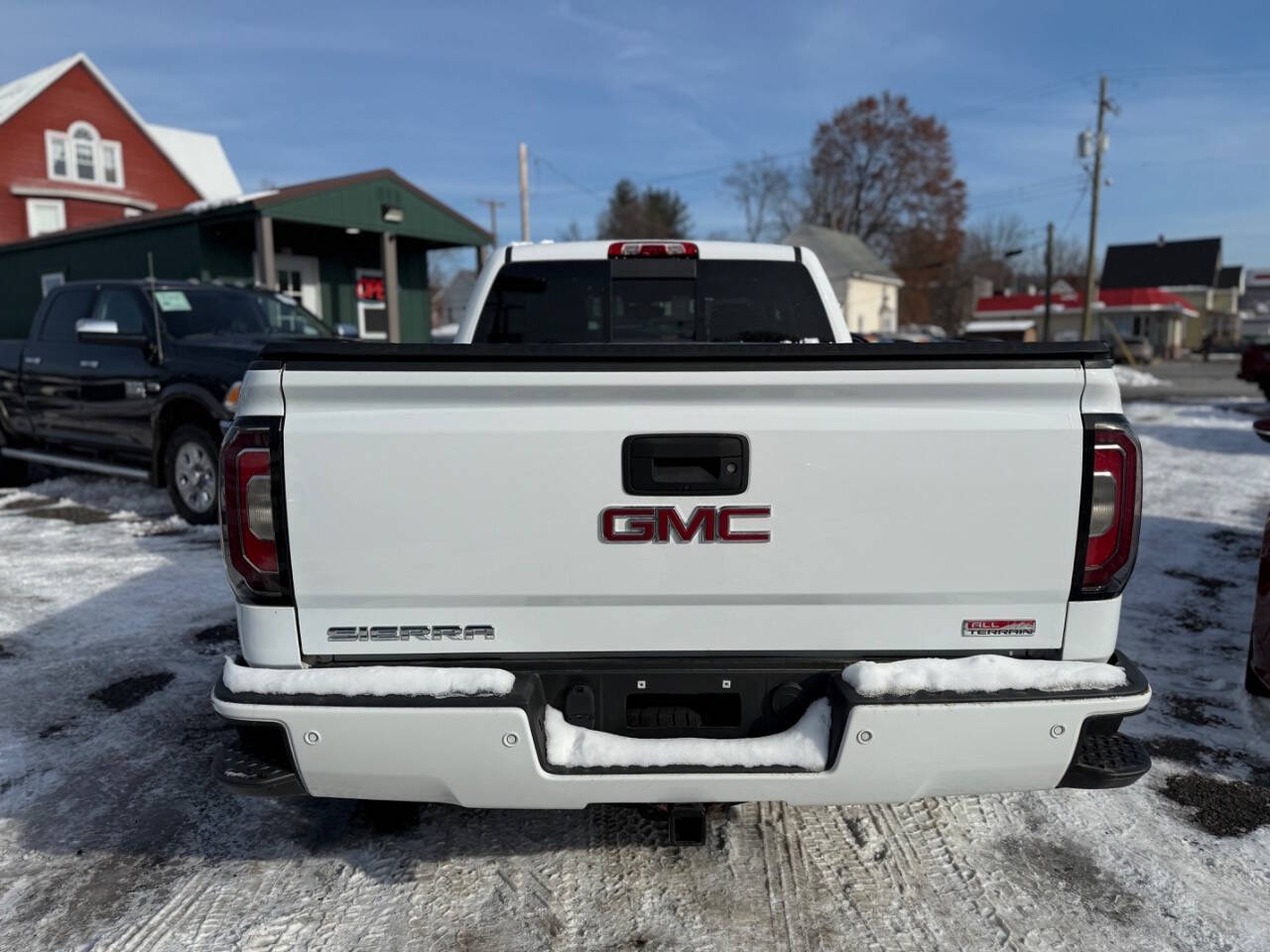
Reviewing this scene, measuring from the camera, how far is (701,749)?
2.37m

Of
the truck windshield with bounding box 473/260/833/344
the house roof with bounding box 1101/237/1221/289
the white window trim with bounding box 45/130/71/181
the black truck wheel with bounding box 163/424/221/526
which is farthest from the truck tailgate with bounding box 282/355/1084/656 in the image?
the house roof with bounding box 1101/237/1221/289

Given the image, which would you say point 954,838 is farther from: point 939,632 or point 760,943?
point 939,632

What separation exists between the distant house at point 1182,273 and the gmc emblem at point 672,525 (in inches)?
3168

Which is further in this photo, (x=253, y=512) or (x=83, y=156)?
(x=83, y=156)

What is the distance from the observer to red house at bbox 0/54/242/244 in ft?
99.2

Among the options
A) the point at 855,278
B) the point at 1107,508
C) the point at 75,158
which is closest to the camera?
the point at 1107,508

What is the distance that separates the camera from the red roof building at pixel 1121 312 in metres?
59.2

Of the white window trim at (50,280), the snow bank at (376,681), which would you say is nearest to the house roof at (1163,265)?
the white window trim at (50,280)

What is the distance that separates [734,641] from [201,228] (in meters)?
17.4

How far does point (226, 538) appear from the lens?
2355 mm

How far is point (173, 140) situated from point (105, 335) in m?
40.0

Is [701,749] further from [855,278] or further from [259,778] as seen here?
[855,278]

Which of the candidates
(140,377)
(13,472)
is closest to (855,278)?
(13,472)

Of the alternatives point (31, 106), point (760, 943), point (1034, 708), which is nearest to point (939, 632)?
point (1034, 708)
